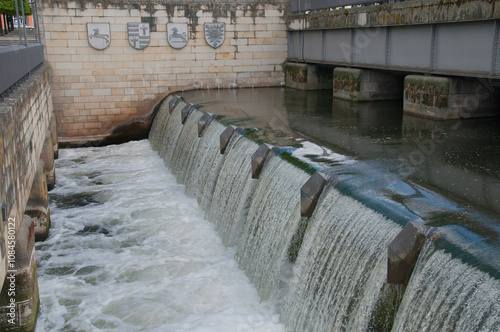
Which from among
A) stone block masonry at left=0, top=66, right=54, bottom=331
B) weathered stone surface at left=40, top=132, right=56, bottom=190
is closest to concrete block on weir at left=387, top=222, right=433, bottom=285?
stone block masonry at left=0, top=66, right=54, bottom=331

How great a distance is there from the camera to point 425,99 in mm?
10609

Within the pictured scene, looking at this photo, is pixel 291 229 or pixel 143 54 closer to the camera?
pixel 291 229

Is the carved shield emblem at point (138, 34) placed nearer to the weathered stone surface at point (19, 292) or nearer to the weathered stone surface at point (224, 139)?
the weathered stone surface at point (224, 139)

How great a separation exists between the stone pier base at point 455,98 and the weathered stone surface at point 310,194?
519cm

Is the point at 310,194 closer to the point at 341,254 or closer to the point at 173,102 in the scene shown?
the point at 341,254

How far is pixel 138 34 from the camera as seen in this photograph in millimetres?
15953

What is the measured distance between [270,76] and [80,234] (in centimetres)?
1016

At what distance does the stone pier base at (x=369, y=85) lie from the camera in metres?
13.3

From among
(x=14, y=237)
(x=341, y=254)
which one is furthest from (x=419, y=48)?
(x=14, y=237)

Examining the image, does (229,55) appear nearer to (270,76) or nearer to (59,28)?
(270,76)

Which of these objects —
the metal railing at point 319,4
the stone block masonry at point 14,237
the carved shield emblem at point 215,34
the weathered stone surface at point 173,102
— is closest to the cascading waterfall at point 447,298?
the stone block masonry at point 14,237

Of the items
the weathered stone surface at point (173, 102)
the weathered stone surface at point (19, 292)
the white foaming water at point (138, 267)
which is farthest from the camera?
the weathered stone surface at point (173, 102)

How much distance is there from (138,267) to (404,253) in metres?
4.62

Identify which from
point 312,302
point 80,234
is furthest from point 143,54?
point 312,302
